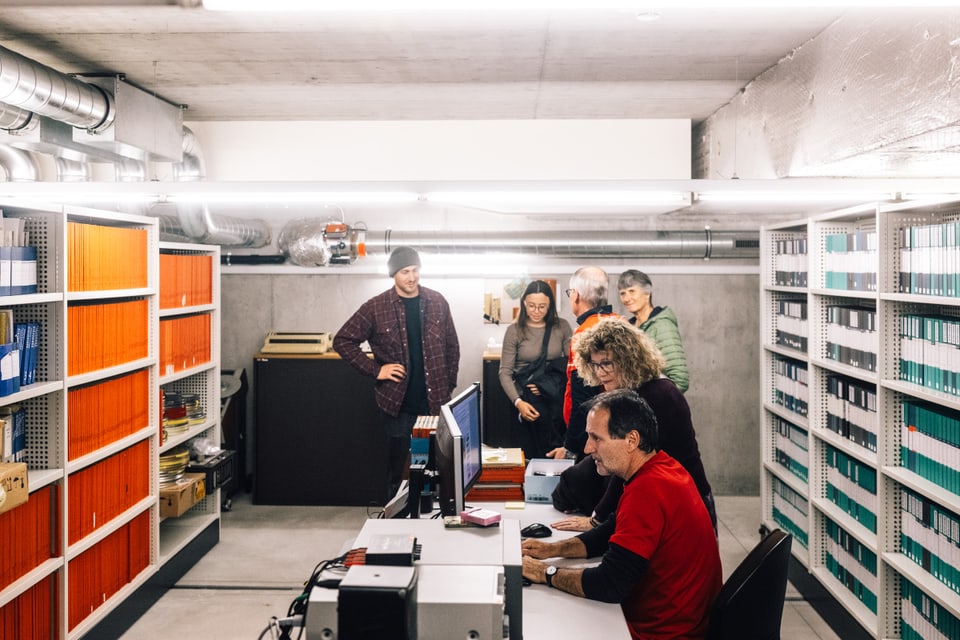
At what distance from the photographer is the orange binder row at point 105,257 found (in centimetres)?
366

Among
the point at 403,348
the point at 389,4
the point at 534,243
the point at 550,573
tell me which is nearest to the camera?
the point at 389,4

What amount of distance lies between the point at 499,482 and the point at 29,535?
6.37 feet

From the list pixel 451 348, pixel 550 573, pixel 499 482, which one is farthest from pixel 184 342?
pixel 550 573

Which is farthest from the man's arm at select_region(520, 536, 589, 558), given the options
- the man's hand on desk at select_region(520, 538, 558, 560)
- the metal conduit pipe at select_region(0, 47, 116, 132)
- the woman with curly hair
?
the metal conduit pipe at select_region(0, 47, 116, 132)

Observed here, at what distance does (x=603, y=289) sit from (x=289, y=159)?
274 centimetres

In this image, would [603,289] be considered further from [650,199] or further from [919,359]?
[919,359]

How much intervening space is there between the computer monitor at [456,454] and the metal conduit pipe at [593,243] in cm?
322

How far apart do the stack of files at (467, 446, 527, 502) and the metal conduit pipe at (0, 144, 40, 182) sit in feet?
12.9

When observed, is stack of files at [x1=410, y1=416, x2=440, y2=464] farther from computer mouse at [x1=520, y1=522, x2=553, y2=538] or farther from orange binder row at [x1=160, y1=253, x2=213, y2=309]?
orange binder row at [x1=160, y1=253, x2=213, y2=309]

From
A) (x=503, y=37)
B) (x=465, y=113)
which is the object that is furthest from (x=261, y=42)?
(x=465, y=113)

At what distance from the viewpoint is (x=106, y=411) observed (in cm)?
397

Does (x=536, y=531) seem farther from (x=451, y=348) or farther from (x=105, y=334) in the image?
(x=451, y=348)

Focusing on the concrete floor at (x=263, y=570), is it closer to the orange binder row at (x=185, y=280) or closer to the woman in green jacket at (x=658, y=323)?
the woman in green jacket at (x=658, y=323)

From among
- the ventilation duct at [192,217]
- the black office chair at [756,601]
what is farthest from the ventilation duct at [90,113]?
the black office chair at [756,601]
